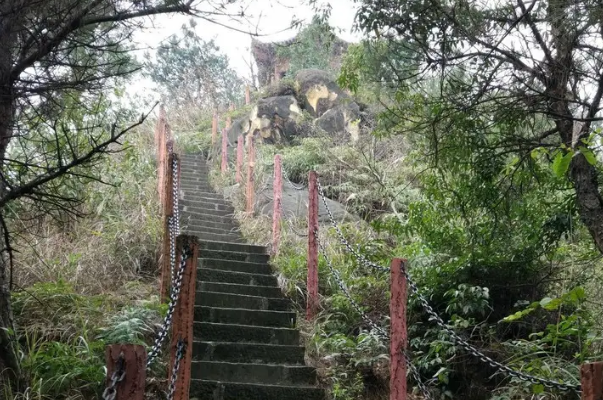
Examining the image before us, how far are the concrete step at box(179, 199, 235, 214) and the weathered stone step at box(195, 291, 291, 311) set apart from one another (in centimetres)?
410

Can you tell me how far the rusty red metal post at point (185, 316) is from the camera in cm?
424

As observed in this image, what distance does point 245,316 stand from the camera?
686 centimetres

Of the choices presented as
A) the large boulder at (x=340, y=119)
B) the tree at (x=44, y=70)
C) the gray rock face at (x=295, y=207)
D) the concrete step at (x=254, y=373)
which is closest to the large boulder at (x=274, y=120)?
the large boulder at (x=340, y=119)

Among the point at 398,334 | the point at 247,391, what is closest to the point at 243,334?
the point at 247,391

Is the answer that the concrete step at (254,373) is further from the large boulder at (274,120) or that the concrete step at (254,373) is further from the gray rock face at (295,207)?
the large boulder at (274,120)

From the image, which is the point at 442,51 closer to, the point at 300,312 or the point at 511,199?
the point at 511,199

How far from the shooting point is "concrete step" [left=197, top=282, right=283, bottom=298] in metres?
7.34

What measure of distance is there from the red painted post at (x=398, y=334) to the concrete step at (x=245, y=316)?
2643 millimetres

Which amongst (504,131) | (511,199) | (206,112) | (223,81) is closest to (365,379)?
(511,199)

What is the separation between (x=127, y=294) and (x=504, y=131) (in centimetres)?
443

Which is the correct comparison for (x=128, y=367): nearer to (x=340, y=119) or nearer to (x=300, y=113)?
(x=340, y=119)

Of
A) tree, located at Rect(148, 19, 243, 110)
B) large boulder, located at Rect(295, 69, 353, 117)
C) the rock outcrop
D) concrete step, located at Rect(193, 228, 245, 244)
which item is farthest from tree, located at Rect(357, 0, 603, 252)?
tree, located at Rect(148, 19, 243, 110)

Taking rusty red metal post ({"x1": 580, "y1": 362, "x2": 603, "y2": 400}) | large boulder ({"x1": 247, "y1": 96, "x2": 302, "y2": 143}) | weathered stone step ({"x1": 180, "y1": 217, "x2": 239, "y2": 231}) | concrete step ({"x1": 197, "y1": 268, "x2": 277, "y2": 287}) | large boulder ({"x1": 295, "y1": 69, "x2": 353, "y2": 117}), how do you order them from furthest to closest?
1. large boulder ({"x1": 295, "y1": 69, "x2": 353, "y2": 117})
2. large boulder ({"x1": 247, "y1": 96, "x2": 302, "y2": 143})
3. weathered stone step ({"x1": 180, "y1": 217, "x2": 239, "y2": 231})
4. concrete step ({"x1": 197, "y1": 268, "x2": 277, "y2": 287})
5. rusty red metal post ({"x1": 580, "y1": 362, "x2": 603, "y2": 400})

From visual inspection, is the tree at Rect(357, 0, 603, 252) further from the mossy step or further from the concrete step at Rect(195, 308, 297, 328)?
the mossy step
